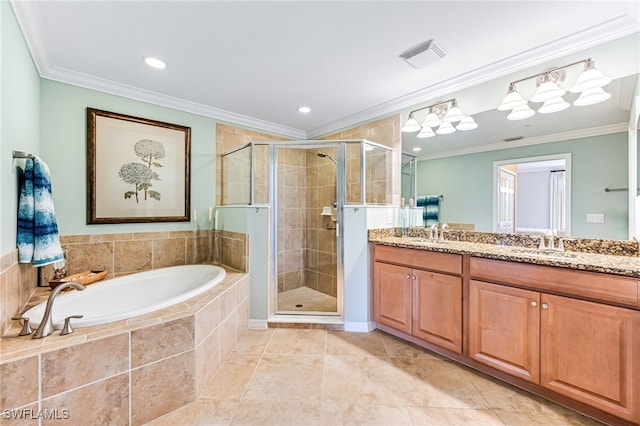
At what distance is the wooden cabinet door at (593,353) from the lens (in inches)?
50.9

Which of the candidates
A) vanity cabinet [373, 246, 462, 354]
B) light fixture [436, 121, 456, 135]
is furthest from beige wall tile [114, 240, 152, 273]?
light fixture [436, 121, 456, 135]

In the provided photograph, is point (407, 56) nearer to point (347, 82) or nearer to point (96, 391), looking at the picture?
point (347, 82)

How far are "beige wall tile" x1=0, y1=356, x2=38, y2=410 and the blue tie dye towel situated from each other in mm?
811

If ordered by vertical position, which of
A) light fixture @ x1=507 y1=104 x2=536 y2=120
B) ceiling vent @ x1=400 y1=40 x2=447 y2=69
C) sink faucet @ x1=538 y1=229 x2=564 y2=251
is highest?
ceiling vent @ x1=400 y1=40 x2=447 y2=69

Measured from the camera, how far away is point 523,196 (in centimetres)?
207

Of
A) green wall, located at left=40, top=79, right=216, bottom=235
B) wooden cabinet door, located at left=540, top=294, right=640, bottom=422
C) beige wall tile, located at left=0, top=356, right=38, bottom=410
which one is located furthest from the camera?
green wall, located at left=40, top=79, right=216, bottom=235

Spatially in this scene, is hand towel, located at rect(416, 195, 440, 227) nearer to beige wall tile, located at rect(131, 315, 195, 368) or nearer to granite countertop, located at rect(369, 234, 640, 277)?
granite countertop, located at rect(369, 234, 640, 277)

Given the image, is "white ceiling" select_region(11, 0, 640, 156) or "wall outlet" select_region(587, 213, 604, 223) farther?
"wall outlet" select_region(587, 213, 604, 223)

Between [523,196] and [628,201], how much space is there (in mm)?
539

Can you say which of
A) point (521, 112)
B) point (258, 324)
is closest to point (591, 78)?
point (521, 112)

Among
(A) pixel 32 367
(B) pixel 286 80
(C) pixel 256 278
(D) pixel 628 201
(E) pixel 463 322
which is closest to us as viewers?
(A) pixel 32 367

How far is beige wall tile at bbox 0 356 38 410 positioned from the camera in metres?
1.07

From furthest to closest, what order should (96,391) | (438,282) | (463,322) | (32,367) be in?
(438,282) → (463,322) → (96,391) → (32,367)

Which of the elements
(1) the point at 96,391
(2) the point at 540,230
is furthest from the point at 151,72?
(2) the point at 540,230
